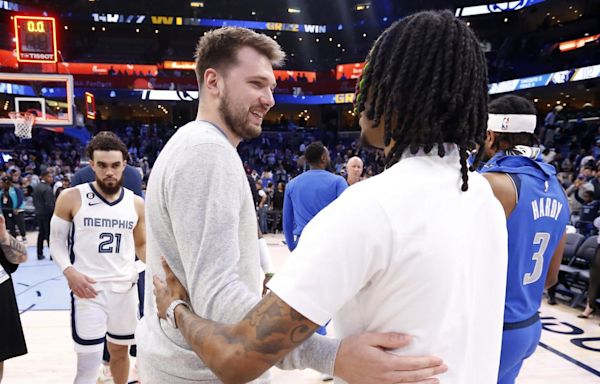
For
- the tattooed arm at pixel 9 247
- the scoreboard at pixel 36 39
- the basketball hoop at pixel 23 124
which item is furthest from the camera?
the scoreboard at pixel 36 39

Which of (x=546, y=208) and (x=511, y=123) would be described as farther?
(x=511, y=123)

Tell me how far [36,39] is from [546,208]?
1538 centimetres

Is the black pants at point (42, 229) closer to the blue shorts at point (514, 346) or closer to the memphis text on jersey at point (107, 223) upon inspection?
the memphis text on jersey at point (107, 223)

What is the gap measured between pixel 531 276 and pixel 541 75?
22.0 m

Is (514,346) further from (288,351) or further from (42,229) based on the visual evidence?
(42,229)

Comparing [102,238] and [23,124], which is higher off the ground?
[23,124]

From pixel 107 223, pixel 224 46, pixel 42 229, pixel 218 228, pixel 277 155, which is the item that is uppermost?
pixel 224 46

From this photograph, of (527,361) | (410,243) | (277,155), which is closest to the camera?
(410,243)

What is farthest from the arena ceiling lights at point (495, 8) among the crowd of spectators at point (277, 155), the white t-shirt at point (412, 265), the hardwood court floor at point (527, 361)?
the white t-shirt at point (412, 265)

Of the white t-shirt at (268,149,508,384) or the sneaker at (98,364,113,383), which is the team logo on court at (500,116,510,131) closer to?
the white t-shirt at (268,149,508,384)

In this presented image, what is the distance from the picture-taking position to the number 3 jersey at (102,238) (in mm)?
3293

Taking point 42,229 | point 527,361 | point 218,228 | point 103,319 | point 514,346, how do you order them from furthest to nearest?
point 42,229 < point 527,361 < point 103,319 < point 514,346 < point 218,228

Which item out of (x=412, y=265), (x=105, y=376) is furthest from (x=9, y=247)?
(x=412, y=265)

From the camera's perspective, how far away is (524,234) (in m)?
2.23
